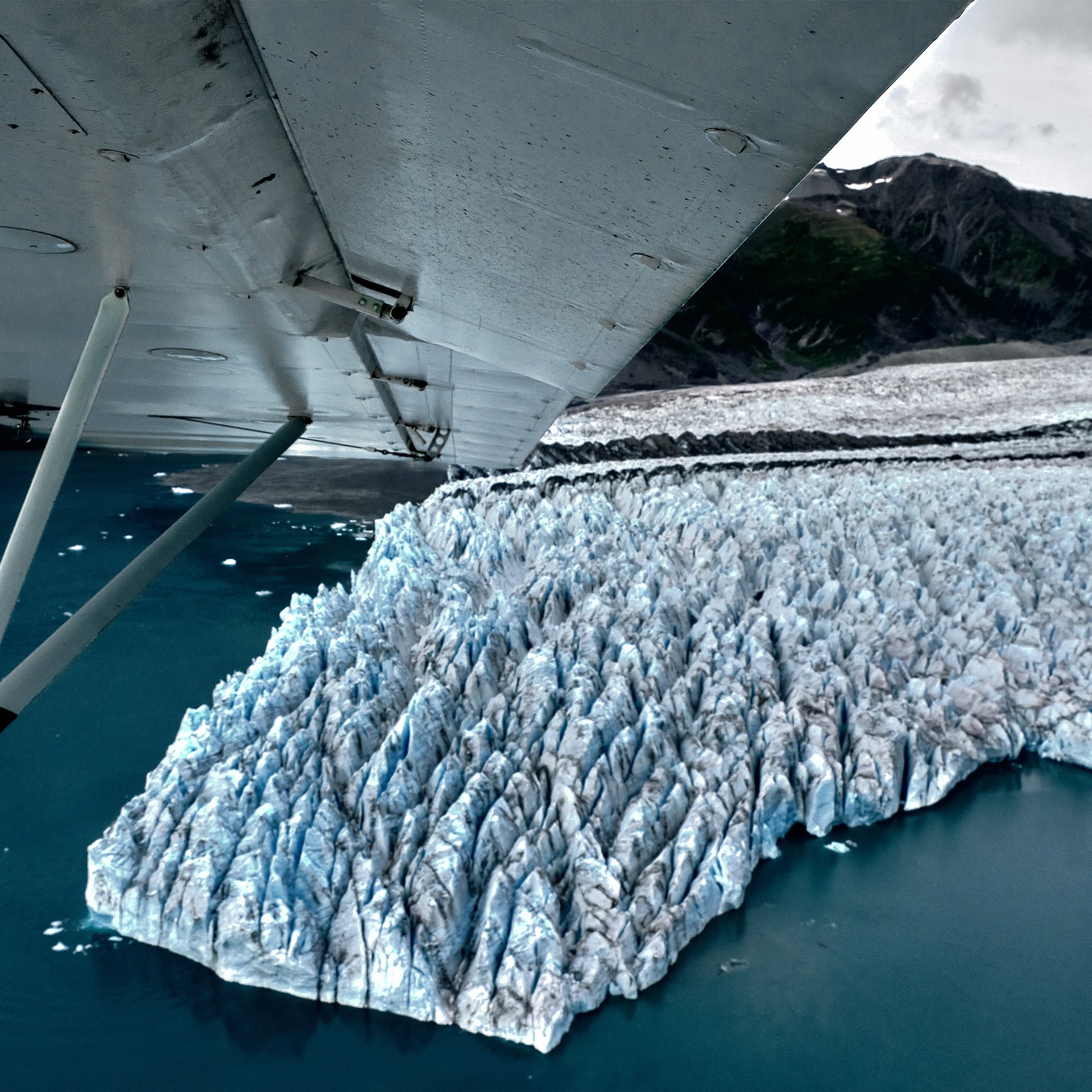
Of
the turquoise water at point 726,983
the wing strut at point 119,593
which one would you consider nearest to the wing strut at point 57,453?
the wing strut at point 119,593

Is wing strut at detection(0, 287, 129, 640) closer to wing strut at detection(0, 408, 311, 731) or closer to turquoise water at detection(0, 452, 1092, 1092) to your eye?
wing strut at detection(0, 408, 311, 731)

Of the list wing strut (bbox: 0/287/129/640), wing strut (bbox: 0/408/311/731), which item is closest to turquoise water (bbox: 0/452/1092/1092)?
wing strut (bbox: 0/408/311/731)

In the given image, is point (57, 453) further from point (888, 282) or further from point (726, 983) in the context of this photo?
point (888, 282)

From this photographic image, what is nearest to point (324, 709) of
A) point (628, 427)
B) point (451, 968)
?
point (451, 968)

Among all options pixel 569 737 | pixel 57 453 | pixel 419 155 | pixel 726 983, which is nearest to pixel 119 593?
pixel 57 453

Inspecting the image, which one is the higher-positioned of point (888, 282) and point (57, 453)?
point (888, 282)

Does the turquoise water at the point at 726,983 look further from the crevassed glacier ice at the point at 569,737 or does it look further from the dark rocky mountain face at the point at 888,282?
the dark rocky mountain face at the point at 888,282
